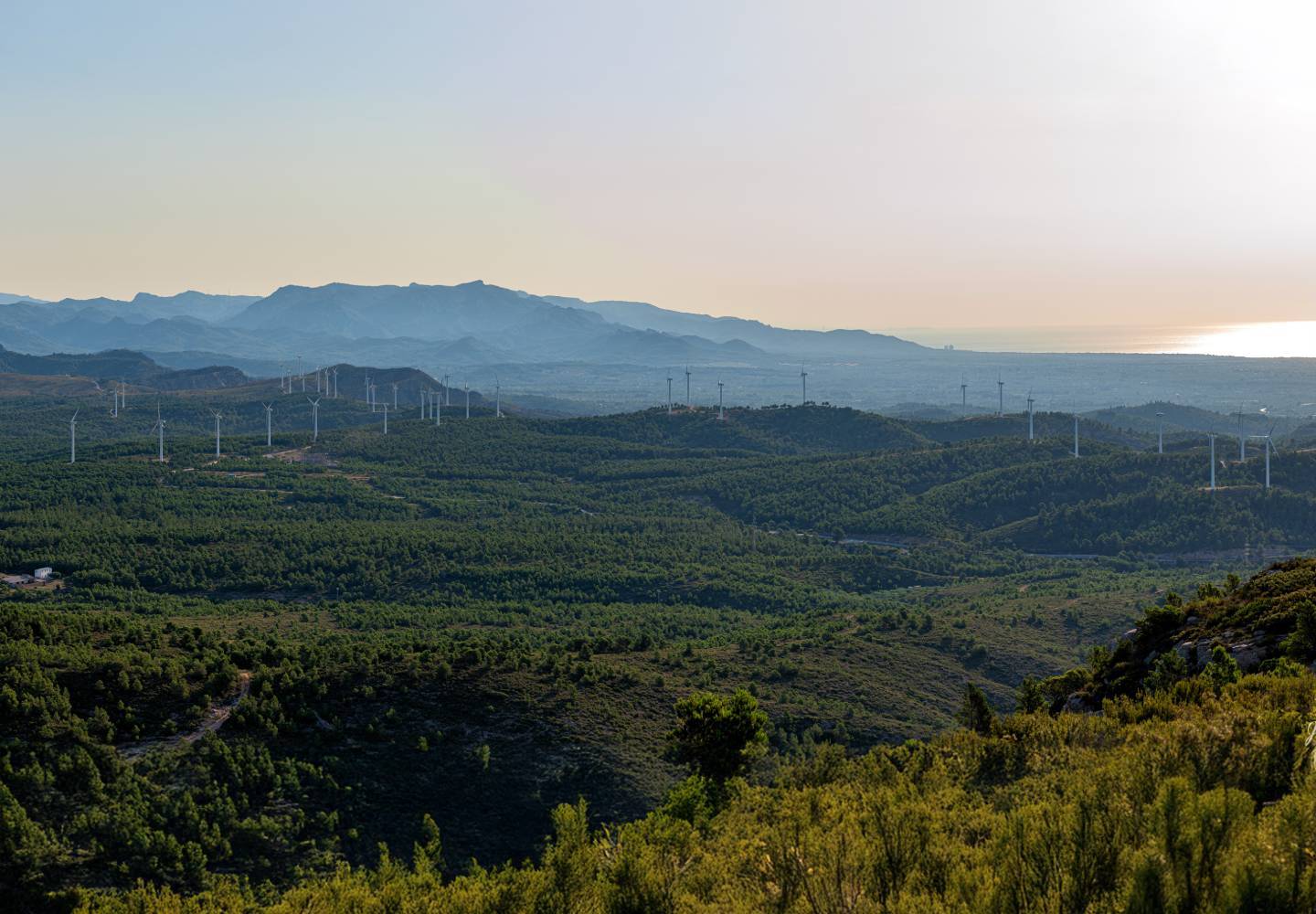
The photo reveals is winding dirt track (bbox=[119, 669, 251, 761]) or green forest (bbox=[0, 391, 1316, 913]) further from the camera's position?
winding dirt track (bbox=[119, 669, 251, 761])

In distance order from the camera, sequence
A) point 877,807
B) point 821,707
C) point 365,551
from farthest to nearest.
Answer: point 365,551, point 821,707, point 877,807

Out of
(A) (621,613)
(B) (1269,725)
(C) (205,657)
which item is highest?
(B) (1269,725)

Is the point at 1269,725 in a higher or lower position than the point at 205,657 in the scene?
higher

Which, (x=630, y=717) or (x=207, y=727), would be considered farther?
(x=630, y=717)

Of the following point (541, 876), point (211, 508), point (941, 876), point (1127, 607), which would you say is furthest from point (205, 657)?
point (211, 508)

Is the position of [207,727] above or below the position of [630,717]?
above

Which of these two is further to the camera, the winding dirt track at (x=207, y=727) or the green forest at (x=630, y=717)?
the winding dirt track at (x=207, y=727)

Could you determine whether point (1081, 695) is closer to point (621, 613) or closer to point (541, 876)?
point (541, 876)

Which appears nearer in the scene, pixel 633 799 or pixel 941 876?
pixel 941 876
